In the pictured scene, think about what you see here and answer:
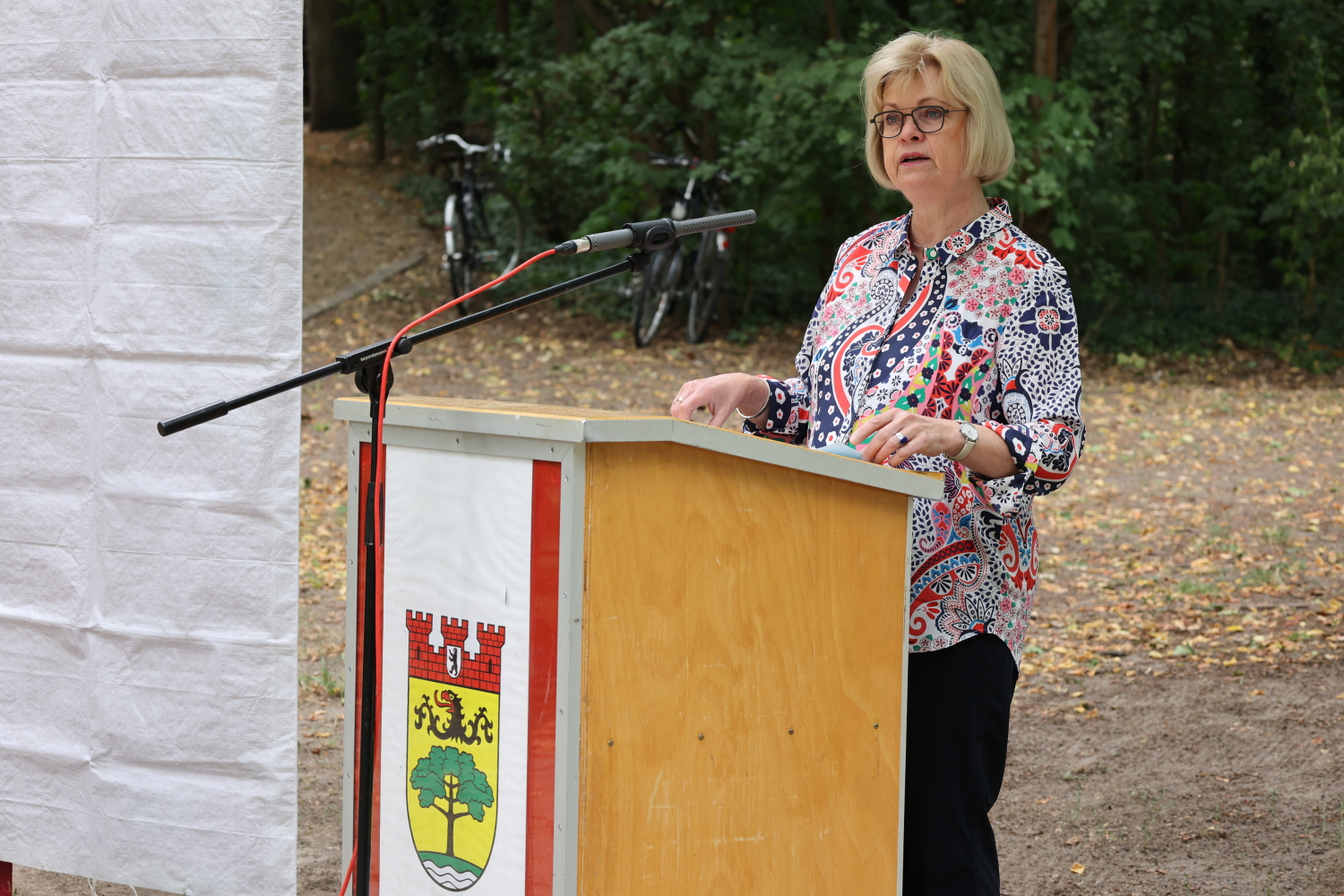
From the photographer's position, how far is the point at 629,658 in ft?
6.30

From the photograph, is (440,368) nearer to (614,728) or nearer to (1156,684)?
(1156,684)

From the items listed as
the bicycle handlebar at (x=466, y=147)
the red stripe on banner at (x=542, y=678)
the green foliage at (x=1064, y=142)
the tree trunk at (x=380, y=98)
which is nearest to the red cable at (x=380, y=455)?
the red stripe on banner at (x=542, y=678)

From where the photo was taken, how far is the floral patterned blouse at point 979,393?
Result: 233cm

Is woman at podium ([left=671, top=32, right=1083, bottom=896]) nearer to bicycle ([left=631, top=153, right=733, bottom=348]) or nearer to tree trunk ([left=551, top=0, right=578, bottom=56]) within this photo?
bicycle ([left=631, top=153, right=733, bottom=348])

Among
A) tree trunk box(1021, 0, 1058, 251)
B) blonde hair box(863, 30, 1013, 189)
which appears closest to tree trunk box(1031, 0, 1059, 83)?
tree trunk box(1021, 0, 1058, 251)

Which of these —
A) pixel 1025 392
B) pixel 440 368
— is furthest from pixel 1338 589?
pixel 440 368

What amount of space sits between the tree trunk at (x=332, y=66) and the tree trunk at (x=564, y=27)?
626cm

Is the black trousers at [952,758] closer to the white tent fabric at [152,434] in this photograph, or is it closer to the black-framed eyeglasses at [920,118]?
the black-framed eyeglasses at [920,118]

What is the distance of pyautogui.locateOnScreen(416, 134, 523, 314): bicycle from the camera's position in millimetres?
14062

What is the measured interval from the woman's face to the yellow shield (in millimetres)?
1075

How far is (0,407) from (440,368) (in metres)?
9.10

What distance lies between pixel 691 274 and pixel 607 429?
38.9ft

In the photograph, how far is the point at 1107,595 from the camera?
7.00 meters

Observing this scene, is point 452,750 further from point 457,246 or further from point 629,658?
point 457,246
